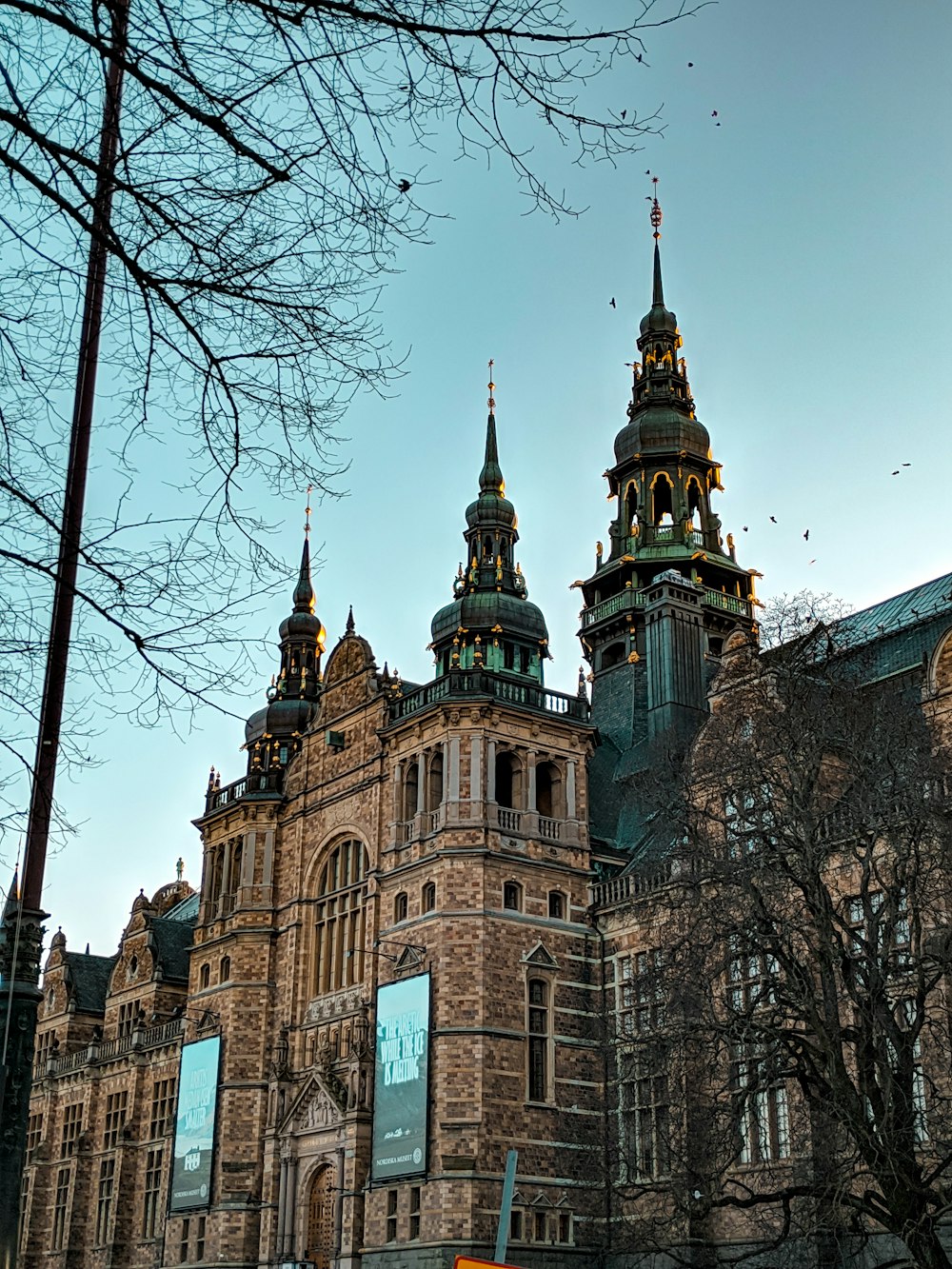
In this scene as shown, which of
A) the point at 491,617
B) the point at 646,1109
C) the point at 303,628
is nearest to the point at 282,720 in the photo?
→ the point at 303,628

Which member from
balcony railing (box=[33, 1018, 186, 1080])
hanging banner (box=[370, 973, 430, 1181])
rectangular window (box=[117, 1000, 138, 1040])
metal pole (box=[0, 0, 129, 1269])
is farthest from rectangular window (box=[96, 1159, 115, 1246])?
A: metal pole (box=[0, 0, 129, 1269])

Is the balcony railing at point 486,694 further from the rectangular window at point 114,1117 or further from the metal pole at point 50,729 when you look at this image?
the metal pole at point 50,729

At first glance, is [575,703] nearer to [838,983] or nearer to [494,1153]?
[494,1153]

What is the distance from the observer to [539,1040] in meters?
40.0

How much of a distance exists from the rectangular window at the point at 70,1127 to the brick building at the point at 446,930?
0.15 meters

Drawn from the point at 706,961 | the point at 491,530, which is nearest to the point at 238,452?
the point at 706,961

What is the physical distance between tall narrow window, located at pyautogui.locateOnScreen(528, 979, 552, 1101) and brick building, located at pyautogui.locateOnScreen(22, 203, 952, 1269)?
87 mm

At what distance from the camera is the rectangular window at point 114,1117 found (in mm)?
55938

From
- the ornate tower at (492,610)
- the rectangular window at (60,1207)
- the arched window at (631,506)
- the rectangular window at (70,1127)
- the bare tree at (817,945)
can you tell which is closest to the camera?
the bare tree at (817,945)

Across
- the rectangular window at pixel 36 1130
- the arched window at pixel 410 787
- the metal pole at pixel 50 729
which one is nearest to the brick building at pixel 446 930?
the arched window at pixel 410 787

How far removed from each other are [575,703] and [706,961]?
773 inches

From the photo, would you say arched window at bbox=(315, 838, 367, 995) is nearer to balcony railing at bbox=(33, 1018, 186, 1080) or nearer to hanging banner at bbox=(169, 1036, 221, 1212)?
hanging banner at bbox=(169, 1036, 221, 1212)

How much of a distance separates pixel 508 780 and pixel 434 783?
242cm

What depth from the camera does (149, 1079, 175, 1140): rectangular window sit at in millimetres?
53281
